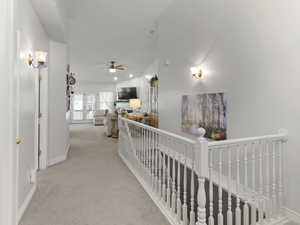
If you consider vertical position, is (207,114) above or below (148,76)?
below

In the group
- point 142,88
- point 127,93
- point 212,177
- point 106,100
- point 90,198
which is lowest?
point 90,198

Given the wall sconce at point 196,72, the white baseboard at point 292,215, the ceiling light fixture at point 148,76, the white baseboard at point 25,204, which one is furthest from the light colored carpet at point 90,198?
the ceiling light fixture at point 148,76

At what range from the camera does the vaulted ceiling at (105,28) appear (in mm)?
3458

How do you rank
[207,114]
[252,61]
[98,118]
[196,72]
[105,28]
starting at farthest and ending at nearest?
1. [98,118]
2. [105,28]
3. [196,72]
4. [207,114]
5. [252,61]

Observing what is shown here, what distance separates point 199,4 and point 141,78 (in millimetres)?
6474

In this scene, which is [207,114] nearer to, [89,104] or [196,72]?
[196,72]

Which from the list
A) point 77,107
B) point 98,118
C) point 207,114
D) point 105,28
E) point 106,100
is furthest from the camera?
point 106,100

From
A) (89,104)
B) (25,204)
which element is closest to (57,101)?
(25,204)

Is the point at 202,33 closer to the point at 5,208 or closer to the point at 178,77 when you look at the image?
the point at 178,77

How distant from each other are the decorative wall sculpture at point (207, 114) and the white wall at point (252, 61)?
5.2 inches

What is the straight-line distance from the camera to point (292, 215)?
1.96 m

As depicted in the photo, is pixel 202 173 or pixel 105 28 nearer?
pixel 202 173

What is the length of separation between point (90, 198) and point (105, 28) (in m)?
4.71

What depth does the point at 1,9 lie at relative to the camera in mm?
1384
